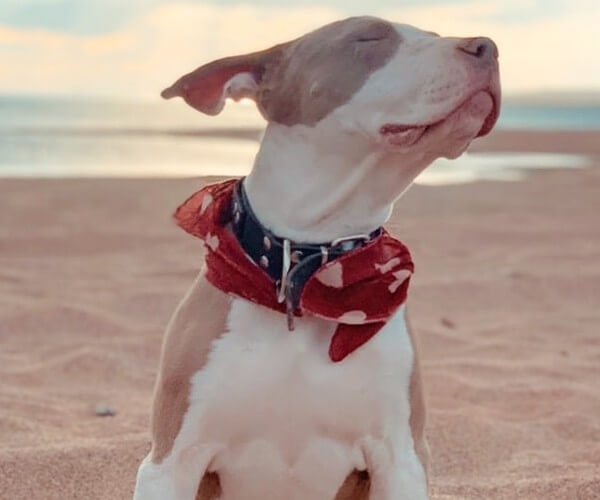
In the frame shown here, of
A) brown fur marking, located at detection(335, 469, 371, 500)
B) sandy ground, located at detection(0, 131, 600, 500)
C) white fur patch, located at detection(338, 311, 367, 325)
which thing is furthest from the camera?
sandy ground, located at detection(0, 131, 600, 500)

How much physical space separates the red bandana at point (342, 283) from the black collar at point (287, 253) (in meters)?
0.02

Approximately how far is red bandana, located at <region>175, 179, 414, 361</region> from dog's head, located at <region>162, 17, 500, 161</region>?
0.77 ft

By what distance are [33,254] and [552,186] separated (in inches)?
256

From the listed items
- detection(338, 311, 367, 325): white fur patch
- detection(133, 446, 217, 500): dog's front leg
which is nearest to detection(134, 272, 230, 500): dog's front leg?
detection(133, 446, 217, 500): dog's front leg

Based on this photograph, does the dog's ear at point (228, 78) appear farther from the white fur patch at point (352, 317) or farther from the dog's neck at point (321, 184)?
the white fur patch at point (352, 317)

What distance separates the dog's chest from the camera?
232 cm

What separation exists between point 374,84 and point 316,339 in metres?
0.50

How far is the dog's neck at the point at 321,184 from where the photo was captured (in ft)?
7.71

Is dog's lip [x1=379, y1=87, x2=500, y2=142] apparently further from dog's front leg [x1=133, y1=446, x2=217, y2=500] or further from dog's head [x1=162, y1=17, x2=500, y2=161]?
dog's front leg [x1=133, y1=446, x2=217, y2=500]

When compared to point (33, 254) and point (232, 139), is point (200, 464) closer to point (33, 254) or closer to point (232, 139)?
point (33, 254)

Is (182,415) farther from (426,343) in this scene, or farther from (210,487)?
(426,343)

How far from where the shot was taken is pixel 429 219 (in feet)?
30.6

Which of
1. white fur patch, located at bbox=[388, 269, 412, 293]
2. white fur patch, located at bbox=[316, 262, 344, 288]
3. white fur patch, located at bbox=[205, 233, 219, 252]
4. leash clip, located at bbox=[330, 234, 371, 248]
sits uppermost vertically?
leash clip, located at bbox=[330, 234, 371, 248]

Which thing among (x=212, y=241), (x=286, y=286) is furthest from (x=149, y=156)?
(x=286, y=286)
